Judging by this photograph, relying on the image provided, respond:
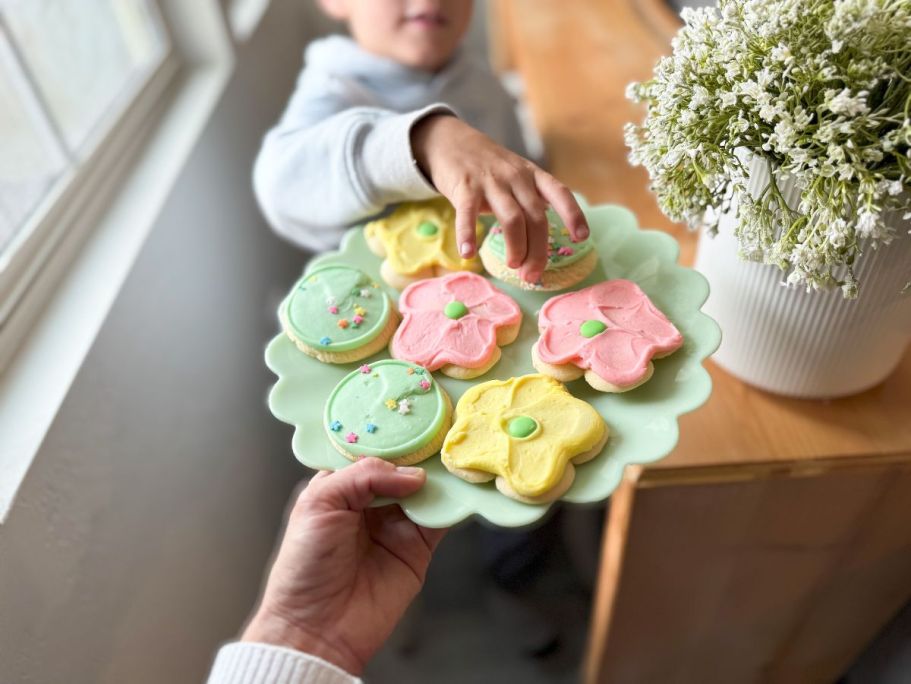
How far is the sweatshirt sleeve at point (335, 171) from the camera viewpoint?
0.72m

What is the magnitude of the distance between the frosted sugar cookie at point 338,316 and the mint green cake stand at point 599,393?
0.01 metres

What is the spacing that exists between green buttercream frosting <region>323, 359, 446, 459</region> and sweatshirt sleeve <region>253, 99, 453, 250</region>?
22 centimetres

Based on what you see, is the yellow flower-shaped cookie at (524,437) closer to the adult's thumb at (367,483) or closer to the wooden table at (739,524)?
the adult's thumb at (367,483)

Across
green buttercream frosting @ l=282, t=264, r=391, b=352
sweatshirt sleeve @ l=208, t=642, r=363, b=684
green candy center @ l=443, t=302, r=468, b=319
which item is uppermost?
green buttercream frosting @ l=282, t=264, r=391, b=352

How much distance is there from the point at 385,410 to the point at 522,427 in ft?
0.37

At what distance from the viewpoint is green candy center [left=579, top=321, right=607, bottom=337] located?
24.0 inches

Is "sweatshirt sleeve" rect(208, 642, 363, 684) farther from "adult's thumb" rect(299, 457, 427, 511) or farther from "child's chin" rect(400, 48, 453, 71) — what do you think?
"child's chin" rect(400, 48, 453, 71)

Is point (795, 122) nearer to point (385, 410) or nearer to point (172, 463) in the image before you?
point (385, 410)

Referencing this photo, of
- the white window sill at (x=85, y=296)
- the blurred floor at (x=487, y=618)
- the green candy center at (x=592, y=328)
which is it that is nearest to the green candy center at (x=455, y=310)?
the green candy center at (x=592, y=328)

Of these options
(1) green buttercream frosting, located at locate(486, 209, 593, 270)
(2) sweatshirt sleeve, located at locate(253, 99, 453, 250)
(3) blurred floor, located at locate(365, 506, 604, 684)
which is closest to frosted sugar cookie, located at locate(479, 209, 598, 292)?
(1) green buttercream frosting, located at locate(486, 209, 593, 270)

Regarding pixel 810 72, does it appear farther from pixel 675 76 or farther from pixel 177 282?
pixel 177 282

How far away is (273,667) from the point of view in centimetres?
57

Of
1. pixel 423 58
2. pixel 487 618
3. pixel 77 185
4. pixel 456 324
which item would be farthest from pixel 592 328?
pixel 487 618

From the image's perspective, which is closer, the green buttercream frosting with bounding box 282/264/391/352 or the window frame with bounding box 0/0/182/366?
the green buttercream frosting with bounding box 282/264/391/352
